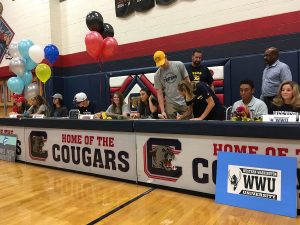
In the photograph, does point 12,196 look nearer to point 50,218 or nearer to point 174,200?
point 50,218

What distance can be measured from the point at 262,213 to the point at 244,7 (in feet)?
11.4

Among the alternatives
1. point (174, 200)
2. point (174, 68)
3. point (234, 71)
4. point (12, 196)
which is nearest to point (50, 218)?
point (12, 196)

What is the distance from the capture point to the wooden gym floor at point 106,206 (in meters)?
1.77

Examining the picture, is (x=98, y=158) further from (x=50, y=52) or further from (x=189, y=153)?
(x=50, y=52)

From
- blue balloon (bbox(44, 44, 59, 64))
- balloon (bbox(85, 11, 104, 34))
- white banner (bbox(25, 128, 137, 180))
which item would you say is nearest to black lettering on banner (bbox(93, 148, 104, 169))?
white banner (bbox(25, 128, 137, 180))

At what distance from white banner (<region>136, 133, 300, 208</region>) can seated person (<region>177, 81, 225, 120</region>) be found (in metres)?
0.50

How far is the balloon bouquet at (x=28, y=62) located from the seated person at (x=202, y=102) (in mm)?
3473

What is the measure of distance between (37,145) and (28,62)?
2879mm

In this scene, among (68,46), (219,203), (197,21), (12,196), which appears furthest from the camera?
(68,46)

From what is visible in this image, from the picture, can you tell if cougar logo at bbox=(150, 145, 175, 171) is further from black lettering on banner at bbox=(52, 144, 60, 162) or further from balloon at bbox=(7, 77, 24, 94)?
balloon at bbox=(7, 77, 24, 94)

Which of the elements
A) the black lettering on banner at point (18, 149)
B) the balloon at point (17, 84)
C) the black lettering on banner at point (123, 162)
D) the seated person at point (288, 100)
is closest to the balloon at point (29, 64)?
the balloon at point (17, 84)

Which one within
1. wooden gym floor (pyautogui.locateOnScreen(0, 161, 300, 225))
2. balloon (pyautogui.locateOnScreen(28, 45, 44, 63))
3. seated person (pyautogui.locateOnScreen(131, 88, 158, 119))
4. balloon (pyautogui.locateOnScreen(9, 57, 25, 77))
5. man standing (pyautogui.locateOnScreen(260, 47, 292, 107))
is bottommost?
wooden gym floor (pyautogui.locateOnScreen(0, 161, 300, 225))

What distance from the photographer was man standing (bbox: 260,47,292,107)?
334 cm

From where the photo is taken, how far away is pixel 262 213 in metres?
1.81
